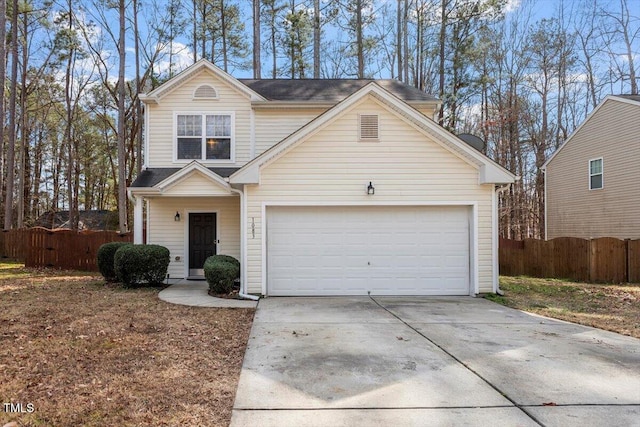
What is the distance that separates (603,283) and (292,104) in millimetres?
11055

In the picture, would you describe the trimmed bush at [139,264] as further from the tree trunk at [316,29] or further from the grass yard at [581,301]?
the tree trunk at [316,29]

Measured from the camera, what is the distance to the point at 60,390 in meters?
3.66

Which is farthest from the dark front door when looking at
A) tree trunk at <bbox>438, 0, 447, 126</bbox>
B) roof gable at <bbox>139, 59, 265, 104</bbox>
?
tree trunk at <bbox>438, 0, 447, 126</bbox>

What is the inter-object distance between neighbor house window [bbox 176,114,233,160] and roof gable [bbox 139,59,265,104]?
85 centimetres

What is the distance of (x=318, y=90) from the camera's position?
13.4 meters

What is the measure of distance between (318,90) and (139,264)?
8004mm

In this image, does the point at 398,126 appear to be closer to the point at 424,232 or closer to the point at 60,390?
the point at 424,232

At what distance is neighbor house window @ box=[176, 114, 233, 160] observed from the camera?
40.0 ft

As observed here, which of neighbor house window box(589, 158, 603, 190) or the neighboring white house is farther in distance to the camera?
neighbor house window box(589, 158, 603, 190)

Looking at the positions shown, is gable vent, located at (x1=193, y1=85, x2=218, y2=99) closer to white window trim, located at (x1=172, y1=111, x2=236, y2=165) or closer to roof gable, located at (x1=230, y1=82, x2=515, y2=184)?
white window trim, located at (x1=172, y1=111, x2=236, y2=165)

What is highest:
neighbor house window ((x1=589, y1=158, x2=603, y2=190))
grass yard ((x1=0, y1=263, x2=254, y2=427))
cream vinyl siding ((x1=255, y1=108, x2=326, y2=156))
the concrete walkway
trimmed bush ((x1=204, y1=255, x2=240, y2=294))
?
cream vinyl siding ((x1=255, y1=108, x2=326, y2=156))

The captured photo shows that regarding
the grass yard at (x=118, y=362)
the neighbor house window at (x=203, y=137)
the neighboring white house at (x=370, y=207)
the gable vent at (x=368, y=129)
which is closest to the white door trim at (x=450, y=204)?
the neighboring white house at (x=370, y=207)

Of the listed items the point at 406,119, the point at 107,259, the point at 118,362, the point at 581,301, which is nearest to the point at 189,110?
the point at 107,259

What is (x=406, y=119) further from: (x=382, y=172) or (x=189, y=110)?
(x=189, y=110)
